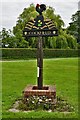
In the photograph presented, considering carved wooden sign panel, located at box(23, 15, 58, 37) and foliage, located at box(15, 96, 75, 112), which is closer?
foliage, located at box(15, 96, 75, 112)

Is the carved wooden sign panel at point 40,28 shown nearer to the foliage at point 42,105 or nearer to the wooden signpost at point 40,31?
the wooden signpost at point 40,31

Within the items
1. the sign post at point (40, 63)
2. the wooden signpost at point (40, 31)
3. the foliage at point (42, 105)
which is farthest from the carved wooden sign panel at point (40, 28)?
the foliage at point (42, 105)

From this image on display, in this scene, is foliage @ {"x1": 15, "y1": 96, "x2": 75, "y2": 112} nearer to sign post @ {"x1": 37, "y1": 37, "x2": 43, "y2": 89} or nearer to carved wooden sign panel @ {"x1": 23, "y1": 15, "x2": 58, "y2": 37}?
sign post @ {"x1": 37, "y1": 37, "x2": 43, "y2": 89}

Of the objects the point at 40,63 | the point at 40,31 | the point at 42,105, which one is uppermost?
the point at 40,31

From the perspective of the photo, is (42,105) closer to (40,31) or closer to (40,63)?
(40,63)

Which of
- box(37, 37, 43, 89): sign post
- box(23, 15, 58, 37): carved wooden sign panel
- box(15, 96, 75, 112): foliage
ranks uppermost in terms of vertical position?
box(23, 15, 58, 37): carved wooden sign panel

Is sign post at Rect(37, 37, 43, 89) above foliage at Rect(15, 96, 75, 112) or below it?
above

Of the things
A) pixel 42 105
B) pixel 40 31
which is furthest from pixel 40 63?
pixel 42 105

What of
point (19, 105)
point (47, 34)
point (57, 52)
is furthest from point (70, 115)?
point (57, 52)

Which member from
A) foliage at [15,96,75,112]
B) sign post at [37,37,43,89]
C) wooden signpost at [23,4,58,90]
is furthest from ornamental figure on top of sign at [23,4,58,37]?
foliage at [15,96,75,112]

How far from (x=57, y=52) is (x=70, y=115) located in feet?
95.2

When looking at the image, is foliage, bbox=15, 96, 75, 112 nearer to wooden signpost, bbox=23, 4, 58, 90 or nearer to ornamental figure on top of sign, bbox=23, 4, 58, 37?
wooden signpost, bbox=23, 4, 58, 90

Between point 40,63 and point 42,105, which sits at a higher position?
point 40,63

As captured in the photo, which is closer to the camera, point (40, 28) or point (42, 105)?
point (42, 105)
